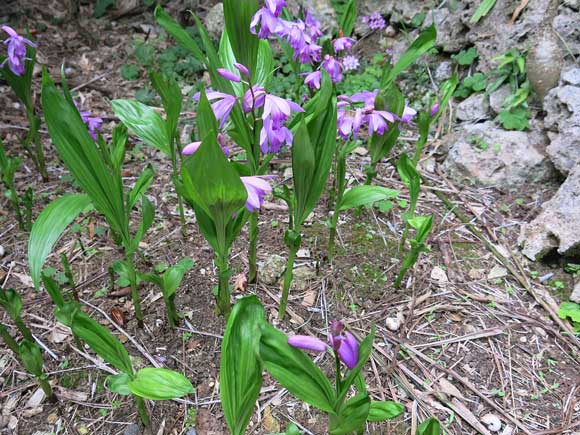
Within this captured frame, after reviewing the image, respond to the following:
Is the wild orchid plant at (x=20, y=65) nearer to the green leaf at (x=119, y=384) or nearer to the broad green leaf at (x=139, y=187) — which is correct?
the broad green leaf at (x=139, y=187)

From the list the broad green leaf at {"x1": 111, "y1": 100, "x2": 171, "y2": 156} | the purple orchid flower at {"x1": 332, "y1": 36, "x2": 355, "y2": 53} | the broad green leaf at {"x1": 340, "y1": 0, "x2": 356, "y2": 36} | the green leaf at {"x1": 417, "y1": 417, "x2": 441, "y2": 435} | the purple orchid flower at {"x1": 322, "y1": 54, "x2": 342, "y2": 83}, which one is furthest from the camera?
the broad green leaf at {"x1": 340, "y1": 0, "x2": 356, "y2": 36}

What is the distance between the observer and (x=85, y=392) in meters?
1.47

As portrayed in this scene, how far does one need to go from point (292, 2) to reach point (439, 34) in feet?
3.63

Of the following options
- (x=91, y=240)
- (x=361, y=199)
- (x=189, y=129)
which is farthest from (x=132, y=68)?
(x=361, y=199)

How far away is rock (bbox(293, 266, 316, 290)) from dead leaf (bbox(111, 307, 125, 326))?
0.66 m

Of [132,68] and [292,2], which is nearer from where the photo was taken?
[132,68]

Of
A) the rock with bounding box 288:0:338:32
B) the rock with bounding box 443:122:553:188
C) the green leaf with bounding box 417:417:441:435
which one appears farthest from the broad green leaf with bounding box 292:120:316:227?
the rock with bounding box 288:0:338:32

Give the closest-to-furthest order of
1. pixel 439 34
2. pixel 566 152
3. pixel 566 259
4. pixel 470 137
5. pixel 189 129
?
pixel 566 259
pixel 566 152
pixel 470 137
pixel 189 129
pixel 439 34

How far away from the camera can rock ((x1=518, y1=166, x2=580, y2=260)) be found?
6.20 feet

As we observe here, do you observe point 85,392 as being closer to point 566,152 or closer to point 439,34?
point 566,152

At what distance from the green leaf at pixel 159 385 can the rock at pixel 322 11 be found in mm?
2817

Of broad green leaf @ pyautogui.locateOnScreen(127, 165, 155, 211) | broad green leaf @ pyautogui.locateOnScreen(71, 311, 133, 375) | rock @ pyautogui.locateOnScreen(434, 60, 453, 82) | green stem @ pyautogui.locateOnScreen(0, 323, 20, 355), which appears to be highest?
rock @ pyautogui.locateOnScreen(434, 60, 453, 82)

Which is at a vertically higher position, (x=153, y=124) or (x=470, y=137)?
(x=153, y=124)

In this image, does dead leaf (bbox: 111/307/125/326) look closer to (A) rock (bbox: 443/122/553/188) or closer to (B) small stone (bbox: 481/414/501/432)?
(B) small stone (bbox: 481/414/501/432)
